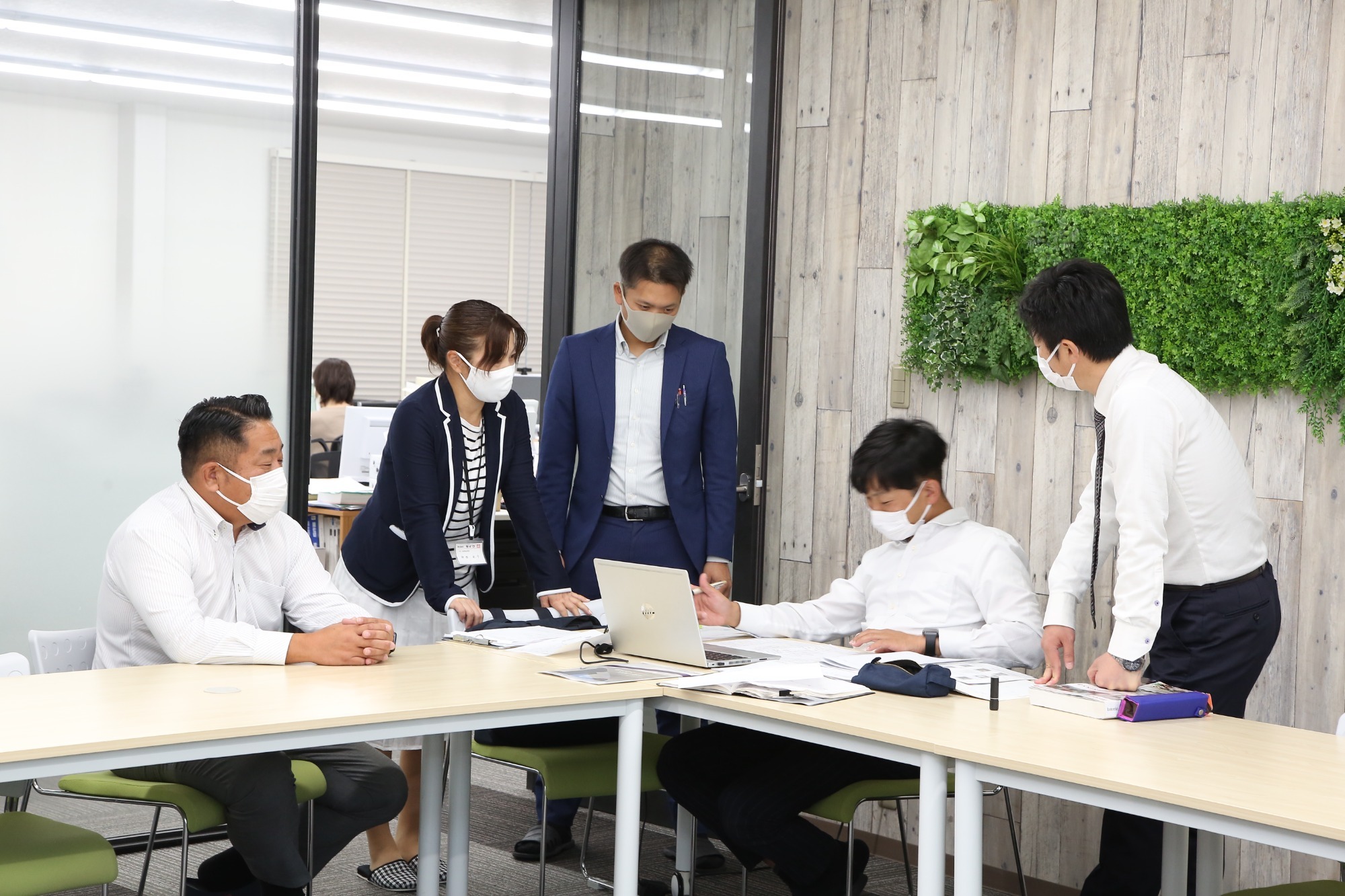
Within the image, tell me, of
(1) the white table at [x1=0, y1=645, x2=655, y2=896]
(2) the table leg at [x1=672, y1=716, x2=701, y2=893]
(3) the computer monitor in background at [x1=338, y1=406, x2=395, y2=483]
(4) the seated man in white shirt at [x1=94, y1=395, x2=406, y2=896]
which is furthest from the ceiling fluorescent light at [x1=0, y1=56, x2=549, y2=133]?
(3) the computer monitor in background at [x1=338, y1=406, x2=395, y2=483]

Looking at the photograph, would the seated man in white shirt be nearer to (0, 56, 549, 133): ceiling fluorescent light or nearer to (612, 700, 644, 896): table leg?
(612, 700, 644, 896): table leg

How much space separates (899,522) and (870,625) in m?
0.28

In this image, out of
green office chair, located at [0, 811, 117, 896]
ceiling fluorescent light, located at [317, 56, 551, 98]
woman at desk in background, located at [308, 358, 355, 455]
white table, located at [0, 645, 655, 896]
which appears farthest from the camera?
ceiling fluorescent light, located at [317, 56, 551, 98]

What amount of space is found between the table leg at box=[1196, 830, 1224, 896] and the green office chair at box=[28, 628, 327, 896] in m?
1.76

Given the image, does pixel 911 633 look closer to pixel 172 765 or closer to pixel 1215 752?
pixel 1215 752

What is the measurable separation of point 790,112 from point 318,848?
2.76 m

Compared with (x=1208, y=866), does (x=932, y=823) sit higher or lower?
higher

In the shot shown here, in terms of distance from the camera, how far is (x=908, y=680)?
2797mm

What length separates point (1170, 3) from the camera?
3.75 m

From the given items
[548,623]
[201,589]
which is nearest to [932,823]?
[548,623]

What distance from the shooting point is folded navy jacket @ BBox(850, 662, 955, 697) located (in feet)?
9.10

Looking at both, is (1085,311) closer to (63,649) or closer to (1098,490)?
(1098,490)

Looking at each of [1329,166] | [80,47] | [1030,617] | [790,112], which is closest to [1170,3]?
[1329,166]

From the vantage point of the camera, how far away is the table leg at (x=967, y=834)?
2387 mm
